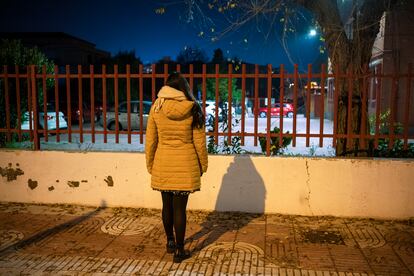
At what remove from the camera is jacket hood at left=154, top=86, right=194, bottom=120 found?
4051mm

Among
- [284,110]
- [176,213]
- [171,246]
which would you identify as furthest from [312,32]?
[284,110]

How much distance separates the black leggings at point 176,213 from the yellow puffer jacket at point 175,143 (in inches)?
5.2

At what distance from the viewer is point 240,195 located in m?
5.89

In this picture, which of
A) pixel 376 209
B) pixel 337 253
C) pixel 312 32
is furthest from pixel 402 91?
pixel 337 253

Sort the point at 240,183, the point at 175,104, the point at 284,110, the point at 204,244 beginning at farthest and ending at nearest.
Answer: the point at 284,110
the point at 240,183
the point at 204,244
the point at 175,104

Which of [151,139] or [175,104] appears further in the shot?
[151,139]

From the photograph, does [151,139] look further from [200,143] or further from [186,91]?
[186,91]

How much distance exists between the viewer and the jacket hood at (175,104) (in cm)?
405

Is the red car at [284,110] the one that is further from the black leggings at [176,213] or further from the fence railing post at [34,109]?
the black leggings at [176,213]

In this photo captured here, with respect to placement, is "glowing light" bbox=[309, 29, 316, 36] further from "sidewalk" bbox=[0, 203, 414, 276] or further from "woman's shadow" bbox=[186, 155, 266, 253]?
"sidewalk" bbox=[0, 203, 414, 276]

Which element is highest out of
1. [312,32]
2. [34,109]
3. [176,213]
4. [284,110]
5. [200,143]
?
[312,32]

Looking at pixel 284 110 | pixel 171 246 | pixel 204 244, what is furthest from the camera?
pixel 284 110

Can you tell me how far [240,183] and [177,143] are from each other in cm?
198

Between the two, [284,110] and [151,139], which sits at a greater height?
[284,110]
